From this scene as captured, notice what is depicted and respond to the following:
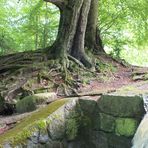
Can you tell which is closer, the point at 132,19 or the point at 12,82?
the point at 12,82

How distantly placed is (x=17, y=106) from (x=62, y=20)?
12.0 feet

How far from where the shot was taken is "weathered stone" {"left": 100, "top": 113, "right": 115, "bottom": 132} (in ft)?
18.9

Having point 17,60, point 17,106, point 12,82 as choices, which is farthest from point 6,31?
point 17,106

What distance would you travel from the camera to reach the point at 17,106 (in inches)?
328

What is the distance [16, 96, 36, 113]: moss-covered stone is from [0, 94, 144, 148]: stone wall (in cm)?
170

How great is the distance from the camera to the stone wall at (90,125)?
552 centimetres

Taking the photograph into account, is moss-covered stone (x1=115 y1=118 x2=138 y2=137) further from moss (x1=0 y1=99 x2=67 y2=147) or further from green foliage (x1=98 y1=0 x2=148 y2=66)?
green foliage (x1=98 y1=0 x2=148 y2=66)

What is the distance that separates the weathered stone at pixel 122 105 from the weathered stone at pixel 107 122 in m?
0.08

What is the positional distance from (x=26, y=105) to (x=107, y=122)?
2639 millimetres

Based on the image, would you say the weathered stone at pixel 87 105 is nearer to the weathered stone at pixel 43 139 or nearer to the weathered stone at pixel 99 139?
the weathered stone at pixel 99 139

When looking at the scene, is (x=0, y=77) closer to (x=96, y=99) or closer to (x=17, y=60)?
(x=17, y=60)

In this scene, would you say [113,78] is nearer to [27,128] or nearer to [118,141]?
[118,141]

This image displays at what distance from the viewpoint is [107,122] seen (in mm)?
5824

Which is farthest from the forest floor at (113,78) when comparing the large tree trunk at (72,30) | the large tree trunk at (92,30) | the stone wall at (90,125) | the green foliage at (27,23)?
the green foliage at (27,23)
